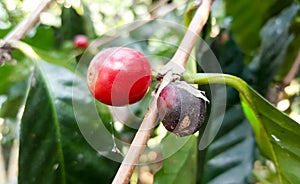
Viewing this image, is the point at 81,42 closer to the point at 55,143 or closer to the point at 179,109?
the point at 55,143

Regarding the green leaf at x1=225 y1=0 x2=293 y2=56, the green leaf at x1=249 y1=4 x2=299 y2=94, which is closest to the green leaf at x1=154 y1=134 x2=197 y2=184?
the green leaf at x1=249 y1=4 x2=299 y2=94

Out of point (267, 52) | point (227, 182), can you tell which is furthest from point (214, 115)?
point (267, 52)

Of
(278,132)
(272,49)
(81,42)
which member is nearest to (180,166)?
(278,132)

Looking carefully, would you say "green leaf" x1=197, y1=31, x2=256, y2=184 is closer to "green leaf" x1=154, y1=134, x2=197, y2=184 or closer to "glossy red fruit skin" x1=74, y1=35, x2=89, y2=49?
"green leaf" x1=154, y1=134, x2=197, y2=184

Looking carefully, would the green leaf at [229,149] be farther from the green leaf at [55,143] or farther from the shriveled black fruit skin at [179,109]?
the shriveled black fruit skin at [179,109]

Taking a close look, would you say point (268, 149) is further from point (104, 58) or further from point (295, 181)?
point (104, 58)

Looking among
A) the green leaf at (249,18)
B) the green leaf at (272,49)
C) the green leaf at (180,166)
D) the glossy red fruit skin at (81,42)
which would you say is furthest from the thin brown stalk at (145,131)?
the glossy red fruit skin at (81,42)

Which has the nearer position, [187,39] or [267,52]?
[187,39]
